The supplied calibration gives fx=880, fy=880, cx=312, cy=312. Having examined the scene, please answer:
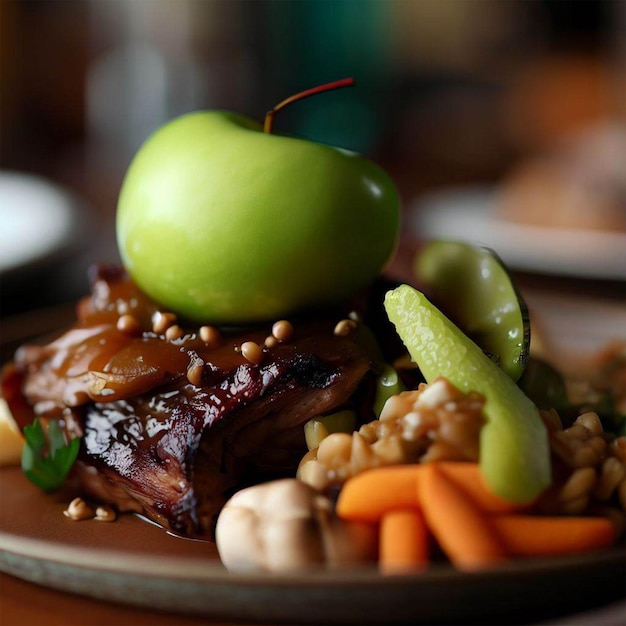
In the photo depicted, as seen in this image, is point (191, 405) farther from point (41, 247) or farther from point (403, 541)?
point (41, 247)

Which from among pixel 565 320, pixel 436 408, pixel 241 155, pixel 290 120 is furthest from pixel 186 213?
pixel 290 120

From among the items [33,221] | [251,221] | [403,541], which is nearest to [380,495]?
[403,541]

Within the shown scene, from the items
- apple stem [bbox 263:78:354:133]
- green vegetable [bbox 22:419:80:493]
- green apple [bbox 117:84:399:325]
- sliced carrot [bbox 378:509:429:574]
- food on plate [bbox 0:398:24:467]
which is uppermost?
apple stem [bbox 263:78:354:133]

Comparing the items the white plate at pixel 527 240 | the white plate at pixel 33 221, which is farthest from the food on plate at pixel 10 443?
the white plate at pixel 527 240

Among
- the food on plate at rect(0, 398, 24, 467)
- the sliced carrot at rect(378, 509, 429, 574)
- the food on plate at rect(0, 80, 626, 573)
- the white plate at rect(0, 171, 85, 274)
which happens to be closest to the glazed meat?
the food on plate at rect(0, 80, 626, 573)

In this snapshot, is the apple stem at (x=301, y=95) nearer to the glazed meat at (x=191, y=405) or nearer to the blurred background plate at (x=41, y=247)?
the glazed meat at (x=191, y=405)

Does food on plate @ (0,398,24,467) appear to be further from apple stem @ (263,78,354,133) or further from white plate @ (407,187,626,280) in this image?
white plate @ (407,187,626,280)
